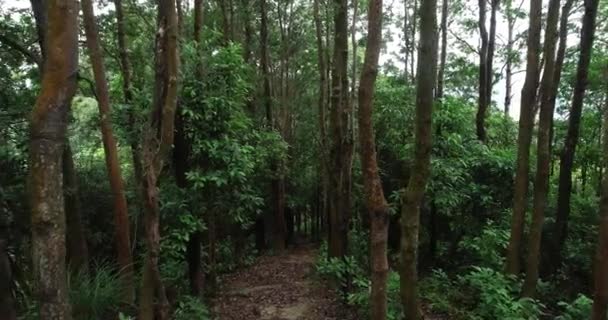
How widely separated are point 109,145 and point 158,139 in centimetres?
241

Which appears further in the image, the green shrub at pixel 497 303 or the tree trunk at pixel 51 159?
the green shrub at pixel 497 303

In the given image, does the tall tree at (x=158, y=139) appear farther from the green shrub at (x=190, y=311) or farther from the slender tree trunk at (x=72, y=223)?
the slender tree trunk at (x=72, y=223)

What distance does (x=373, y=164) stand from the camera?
5043 mm

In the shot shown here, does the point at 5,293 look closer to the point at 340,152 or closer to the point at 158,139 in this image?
the point at 158,139

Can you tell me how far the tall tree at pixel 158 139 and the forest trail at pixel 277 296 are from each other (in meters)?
3.11

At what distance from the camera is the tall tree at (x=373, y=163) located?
193 inches

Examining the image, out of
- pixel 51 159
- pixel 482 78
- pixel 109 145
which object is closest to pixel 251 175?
pixel 109 145

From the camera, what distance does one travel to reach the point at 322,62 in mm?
12469

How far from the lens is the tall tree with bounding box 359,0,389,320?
4.89m

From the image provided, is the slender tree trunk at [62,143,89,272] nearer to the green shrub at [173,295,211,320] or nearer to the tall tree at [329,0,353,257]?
the green shrub at [173,295,211,320]

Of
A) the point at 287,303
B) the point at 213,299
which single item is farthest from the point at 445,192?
the point at 213,299

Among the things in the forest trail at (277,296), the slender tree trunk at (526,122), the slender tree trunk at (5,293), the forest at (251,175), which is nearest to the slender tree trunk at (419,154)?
the forest at (251,175)

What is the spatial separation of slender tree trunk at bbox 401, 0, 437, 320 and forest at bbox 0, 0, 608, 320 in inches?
0.9

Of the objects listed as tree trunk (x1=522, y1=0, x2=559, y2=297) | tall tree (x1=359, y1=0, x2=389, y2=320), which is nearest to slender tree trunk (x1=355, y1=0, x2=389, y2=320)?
tall tree (x1=359, y1=0, x2=389, y2=320)
